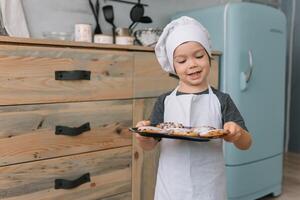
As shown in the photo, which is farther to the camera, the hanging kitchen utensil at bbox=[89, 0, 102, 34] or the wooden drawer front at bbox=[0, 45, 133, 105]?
the hanging kitchen utensil at bbox=[89, 0, 102, 34]

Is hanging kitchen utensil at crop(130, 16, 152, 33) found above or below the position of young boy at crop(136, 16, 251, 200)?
above

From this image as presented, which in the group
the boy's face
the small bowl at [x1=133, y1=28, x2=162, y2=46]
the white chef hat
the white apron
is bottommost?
the white apron

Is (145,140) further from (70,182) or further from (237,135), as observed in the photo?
(70,182)

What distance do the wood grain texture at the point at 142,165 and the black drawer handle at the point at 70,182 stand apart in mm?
240

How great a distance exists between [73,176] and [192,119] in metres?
0.57

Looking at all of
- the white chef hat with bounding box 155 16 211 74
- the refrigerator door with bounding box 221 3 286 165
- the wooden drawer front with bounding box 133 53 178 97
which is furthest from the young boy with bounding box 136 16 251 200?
the refrigerator door with bounding box 221 3 286 165

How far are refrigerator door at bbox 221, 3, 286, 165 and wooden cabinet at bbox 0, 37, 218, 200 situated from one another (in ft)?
1.47

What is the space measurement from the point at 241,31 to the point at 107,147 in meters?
0.93

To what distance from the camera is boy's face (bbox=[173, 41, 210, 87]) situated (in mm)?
948

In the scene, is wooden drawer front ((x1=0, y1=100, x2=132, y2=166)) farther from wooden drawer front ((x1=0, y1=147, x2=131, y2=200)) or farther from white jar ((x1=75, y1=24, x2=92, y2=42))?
white jar ((x1=75, y1=24, x2=92, y2=42))

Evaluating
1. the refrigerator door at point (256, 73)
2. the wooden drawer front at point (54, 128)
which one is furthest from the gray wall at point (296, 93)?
the wooden drawer front at point (54, 128)

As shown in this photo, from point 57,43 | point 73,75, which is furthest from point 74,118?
point 57,43

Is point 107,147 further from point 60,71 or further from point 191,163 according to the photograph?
point 191,163

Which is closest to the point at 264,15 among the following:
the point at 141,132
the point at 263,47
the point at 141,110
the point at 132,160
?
the point at 263,47
